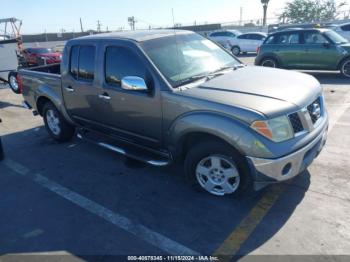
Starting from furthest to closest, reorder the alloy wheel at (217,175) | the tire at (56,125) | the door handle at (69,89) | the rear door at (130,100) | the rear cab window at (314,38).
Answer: the rear cab window at (314,38) → the tire at (56,125) → the door handle at (69,89) → the rear door at (130,100) → the alloy wheel at (217,175)

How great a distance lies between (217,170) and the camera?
3908 mm

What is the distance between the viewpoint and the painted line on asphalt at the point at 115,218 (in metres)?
3.25

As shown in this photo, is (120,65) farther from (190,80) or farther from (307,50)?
(307,50)

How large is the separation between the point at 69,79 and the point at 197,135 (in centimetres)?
259

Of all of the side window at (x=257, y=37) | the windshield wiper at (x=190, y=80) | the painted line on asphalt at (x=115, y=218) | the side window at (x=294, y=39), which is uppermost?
the side window at (x=294, y=39)

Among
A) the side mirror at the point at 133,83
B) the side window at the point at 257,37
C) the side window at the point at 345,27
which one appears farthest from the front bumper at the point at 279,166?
the side window at the point at 257,37

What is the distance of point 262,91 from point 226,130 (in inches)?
25.5

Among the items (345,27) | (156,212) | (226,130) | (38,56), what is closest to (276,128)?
A: (226,130)

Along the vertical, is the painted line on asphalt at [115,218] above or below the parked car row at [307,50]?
below

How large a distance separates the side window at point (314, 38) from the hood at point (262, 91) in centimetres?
777

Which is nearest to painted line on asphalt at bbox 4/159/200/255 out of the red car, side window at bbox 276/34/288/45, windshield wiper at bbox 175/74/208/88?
windshield wiper at bbox 175/74/208/88

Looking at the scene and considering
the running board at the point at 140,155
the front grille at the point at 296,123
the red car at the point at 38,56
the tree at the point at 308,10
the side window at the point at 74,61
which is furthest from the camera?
the tree at the point at 308,10

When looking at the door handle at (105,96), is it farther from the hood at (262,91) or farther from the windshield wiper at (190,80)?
the hood at (262,91)

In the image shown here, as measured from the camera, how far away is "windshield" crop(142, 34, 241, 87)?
13.8ft
